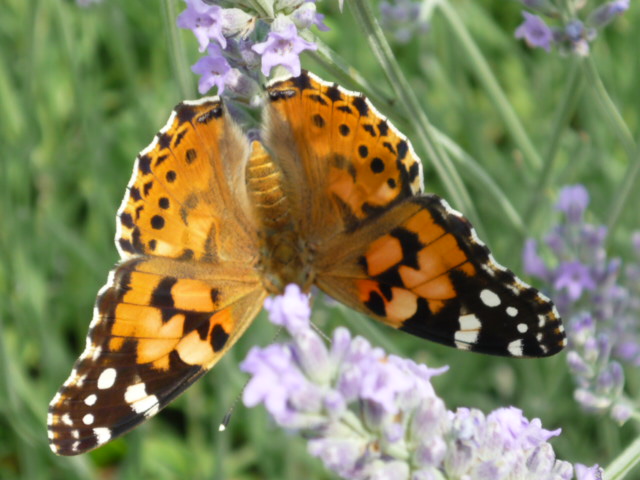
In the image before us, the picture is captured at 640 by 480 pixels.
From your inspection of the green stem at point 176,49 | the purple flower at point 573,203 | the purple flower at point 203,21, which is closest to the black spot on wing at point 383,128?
the purple flower at point 203,21

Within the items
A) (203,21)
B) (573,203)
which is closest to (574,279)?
(573,203)

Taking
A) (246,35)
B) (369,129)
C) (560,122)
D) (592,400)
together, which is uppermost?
(246,35)

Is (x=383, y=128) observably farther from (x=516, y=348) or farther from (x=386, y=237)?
(x=516, y=348)

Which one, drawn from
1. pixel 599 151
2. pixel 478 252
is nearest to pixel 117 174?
pixel 599 151

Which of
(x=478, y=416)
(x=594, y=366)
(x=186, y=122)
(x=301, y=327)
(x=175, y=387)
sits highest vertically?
(x=186, y=122)

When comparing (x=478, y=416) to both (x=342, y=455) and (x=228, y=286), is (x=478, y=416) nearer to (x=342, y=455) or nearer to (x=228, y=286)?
(x=342, y=455)

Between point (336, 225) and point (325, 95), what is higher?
point (325, 95)
